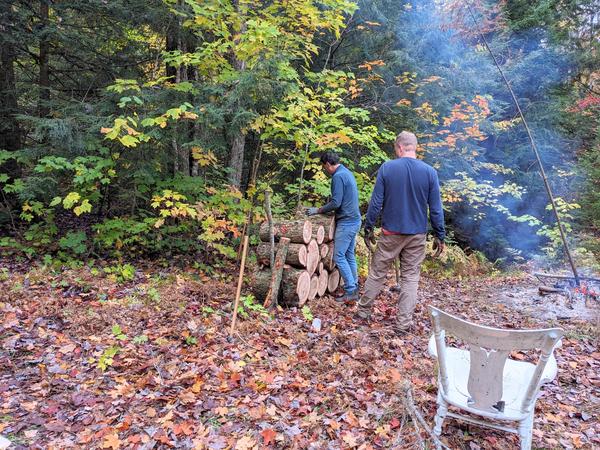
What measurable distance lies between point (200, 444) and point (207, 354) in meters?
1.26

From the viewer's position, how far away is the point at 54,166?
18.1ft

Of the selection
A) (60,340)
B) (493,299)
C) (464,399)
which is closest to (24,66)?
(60,340)

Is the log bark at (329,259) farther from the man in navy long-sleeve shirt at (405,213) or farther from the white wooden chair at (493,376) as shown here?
the white wooden chair at (493,376)

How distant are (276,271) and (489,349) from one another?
318 centimetres

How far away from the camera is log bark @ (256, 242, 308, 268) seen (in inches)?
215

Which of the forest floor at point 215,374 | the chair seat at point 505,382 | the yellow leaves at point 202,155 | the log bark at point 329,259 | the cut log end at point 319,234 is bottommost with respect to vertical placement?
the forest floor at point 215,374

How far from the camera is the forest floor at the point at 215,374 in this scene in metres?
2.97

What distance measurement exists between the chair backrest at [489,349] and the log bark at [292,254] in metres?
2.96

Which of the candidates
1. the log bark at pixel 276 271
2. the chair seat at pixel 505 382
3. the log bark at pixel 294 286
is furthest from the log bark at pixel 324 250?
the chair seat at pixel 505 382

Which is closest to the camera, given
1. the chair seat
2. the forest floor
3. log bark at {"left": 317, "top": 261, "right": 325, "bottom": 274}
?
the chair seat

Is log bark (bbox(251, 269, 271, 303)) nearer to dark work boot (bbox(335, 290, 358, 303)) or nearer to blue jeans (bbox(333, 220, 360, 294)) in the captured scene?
blue jeans (bbox(333, 220, 360, 294))

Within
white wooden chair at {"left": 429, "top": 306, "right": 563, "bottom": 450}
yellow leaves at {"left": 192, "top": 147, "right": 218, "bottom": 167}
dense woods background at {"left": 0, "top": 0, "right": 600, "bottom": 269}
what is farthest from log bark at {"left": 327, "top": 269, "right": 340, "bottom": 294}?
white wooden chair at {"left": 429, "top": 306, "right": 563, "bottom": 450}

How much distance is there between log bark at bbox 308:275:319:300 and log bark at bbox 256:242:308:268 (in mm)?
385

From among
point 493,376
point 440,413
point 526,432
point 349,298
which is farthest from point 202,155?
point 526,432
